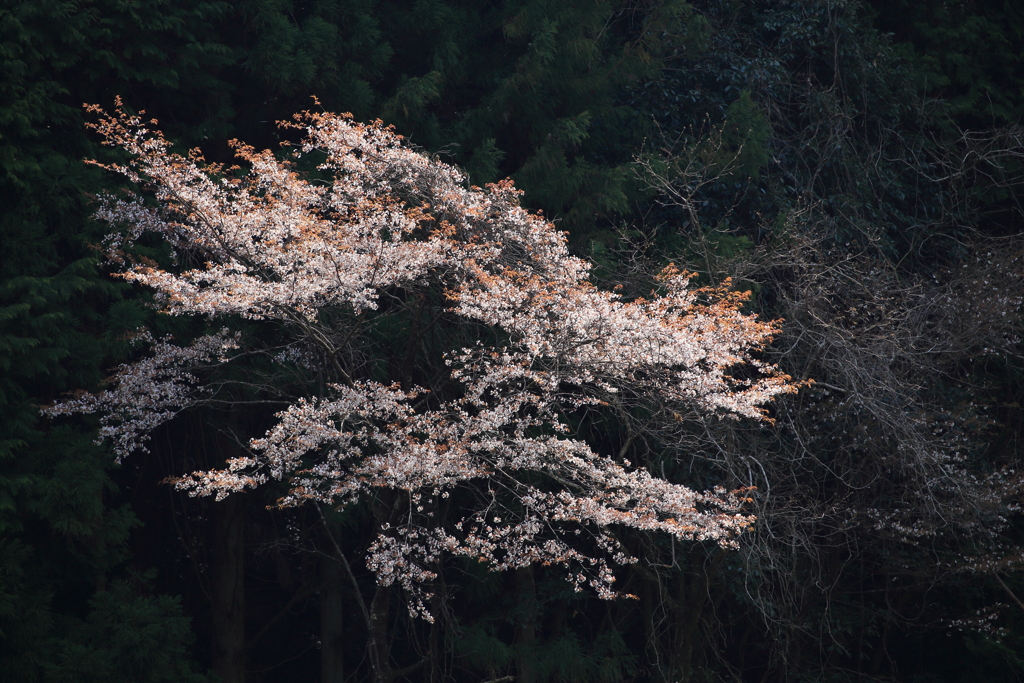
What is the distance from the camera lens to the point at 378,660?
201 inches

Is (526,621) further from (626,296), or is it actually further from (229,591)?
(626,296)

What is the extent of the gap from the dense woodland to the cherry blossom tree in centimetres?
28

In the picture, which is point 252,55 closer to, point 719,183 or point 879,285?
point 719,183

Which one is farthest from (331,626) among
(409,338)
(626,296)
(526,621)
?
(626,296)

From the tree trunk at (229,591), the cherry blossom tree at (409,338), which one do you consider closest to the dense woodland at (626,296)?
the tree trunk at (229,591)

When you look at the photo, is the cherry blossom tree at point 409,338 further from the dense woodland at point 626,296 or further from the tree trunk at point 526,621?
the tree trunk at point 526,621

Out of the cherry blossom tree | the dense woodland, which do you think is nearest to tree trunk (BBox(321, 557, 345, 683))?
the dense woodland

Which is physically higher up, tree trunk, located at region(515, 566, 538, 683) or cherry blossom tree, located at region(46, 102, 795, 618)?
cherry blossom tree, located at region(46, 102, 795, 618)

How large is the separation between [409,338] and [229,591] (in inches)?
104

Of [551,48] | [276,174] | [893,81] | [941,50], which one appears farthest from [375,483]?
[941,50]

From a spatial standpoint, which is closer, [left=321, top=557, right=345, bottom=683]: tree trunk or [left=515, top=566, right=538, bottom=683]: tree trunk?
[left=515, top=566, right=538, bottom=683]: tree trunk

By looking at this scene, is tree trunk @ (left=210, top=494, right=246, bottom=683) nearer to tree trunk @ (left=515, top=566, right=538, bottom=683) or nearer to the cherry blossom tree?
the cherry blossom tree

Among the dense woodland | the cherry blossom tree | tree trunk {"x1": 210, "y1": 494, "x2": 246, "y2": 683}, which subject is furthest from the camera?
tree trunk {"x1": 210, "y1": 494, "x2": 246, "y2": 683}

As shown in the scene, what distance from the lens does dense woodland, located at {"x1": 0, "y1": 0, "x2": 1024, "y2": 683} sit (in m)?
4.78
